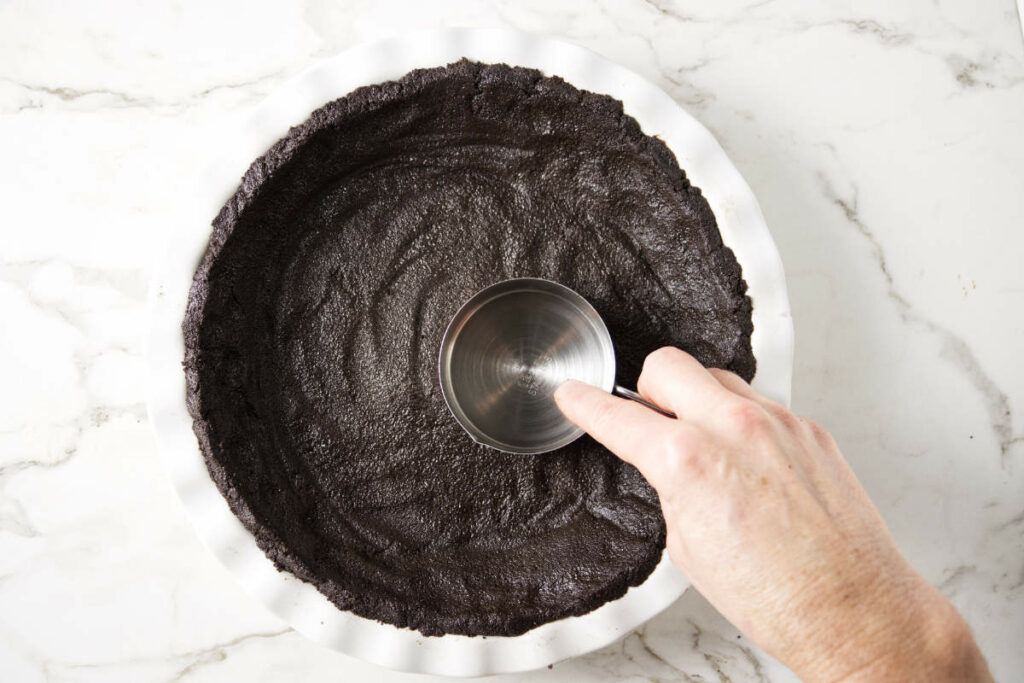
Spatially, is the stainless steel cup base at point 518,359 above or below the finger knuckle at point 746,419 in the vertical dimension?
above

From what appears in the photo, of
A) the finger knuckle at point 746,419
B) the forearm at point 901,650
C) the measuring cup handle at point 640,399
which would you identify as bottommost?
Answer: the forearm at point 901,650

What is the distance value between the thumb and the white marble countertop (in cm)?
87

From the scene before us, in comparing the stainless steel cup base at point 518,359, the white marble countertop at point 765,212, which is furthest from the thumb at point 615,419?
the white marble countertop at point 765,212

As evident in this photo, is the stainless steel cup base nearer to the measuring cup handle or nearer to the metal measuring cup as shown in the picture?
the metal measuring cup

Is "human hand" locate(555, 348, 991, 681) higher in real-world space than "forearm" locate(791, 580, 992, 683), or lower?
higher

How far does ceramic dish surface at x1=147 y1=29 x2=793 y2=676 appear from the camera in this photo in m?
1.68

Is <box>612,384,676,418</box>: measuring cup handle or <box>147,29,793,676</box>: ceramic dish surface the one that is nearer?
<box>612,384,676,418</box>: measuring cup handle

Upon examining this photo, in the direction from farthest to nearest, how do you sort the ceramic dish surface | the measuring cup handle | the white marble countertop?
the white marble countertop
the ceramic dish surface
the measuring cup handle

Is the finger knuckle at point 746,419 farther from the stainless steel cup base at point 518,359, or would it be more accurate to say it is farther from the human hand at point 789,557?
the stainless steel cup base at point 518,359

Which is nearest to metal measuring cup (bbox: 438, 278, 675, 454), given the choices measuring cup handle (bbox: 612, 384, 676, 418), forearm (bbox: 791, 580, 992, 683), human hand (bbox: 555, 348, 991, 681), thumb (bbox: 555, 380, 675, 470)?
measuring cup handle (bbox: 612, 384, 676, 418)

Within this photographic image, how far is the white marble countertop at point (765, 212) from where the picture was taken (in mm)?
1894

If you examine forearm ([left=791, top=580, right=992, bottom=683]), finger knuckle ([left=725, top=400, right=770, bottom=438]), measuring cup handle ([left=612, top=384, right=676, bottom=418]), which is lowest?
forearm ([left=791, top=580, right=992, bottom=683])

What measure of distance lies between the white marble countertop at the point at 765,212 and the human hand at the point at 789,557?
0.77m

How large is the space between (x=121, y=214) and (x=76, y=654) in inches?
49.6
